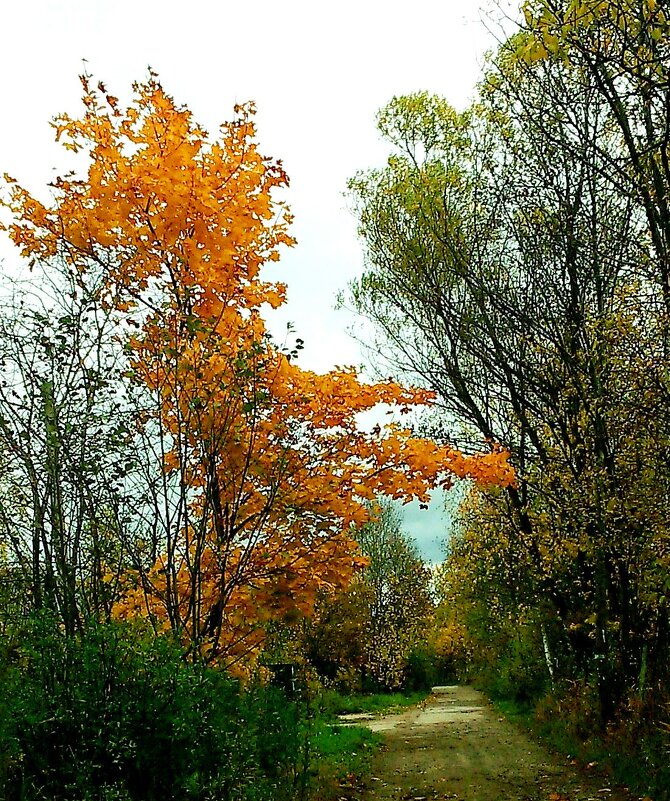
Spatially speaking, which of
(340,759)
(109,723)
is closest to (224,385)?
(109,723)

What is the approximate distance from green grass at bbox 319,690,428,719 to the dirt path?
6811 mm

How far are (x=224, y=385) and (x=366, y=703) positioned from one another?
22366 mm

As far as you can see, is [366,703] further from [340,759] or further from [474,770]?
[340,759]

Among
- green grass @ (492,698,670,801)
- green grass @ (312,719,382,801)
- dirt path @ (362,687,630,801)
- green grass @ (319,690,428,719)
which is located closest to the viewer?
green grass @ (492,698,670,801)

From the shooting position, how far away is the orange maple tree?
6.78m

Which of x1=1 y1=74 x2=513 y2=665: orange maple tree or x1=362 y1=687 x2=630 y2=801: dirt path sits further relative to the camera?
x1=362 y1=687 x2=630 y2=801: dirt path

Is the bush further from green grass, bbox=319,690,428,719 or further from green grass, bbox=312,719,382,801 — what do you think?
green grass, bbox=319,690,428,719

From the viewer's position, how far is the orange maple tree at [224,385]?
678 cm

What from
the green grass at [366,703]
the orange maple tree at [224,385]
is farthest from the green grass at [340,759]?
the green grass at [366,703]

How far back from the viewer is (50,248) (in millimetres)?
7711

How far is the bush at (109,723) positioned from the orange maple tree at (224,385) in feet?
4.62

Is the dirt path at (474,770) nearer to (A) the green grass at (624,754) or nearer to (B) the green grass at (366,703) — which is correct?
(A) the green grass at (624,754)

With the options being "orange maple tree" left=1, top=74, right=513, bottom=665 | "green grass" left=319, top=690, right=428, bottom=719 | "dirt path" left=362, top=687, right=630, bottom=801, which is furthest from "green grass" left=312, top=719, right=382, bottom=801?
"green grass" left=319, top=690, right=428, bottom=719

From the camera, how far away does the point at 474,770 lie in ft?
Result: 36.8
